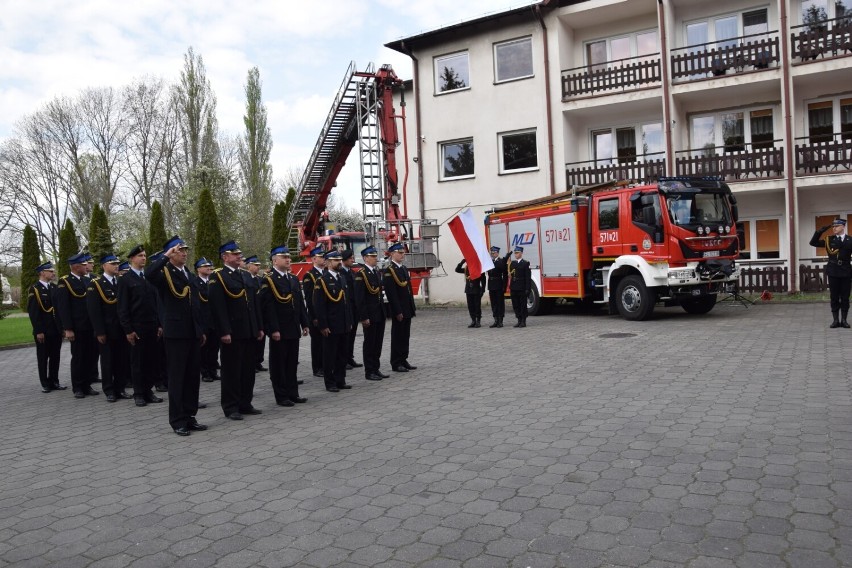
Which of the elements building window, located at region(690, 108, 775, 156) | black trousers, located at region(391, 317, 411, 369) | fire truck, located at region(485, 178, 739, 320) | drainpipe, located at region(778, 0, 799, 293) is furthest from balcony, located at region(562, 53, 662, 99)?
black trousers, located at region(391, 317, 411, 369)

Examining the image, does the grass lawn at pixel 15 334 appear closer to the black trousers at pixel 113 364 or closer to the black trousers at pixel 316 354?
the black trousers at pixel 113 364

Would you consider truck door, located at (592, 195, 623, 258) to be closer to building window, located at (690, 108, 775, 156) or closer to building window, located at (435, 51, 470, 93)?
building window, located at (690, 108, 775, 156)

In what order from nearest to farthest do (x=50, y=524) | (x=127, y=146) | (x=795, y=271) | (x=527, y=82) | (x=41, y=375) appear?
(x=50, y=524) → (x=41, y=375) → (x=795, y=271) → (x=527, y=82) → (x=127, y=146)

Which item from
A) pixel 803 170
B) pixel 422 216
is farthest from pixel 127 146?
pixel 803 170

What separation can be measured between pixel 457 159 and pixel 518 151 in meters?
2.31

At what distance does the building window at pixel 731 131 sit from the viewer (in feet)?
69.3

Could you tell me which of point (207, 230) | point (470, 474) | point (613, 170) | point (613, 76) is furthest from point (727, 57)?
point (207, 230)

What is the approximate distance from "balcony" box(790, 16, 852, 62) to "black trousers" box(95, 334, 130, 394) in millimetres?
19069

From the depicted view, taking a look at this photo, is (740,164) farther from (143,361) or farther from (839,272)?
(143,361)

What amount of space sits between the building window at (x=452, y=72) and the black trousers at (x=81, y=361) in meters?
17.3

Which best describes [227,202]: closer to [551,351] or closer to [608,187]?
[608,187]

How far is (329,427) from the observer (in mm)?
6969

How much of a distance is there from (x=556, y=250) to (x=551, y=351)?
5.95m

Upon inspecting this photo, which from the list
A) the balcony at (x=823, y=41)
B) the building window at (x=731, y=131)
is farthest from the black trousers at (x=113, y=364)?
the balcony at (x=823, y=41)
